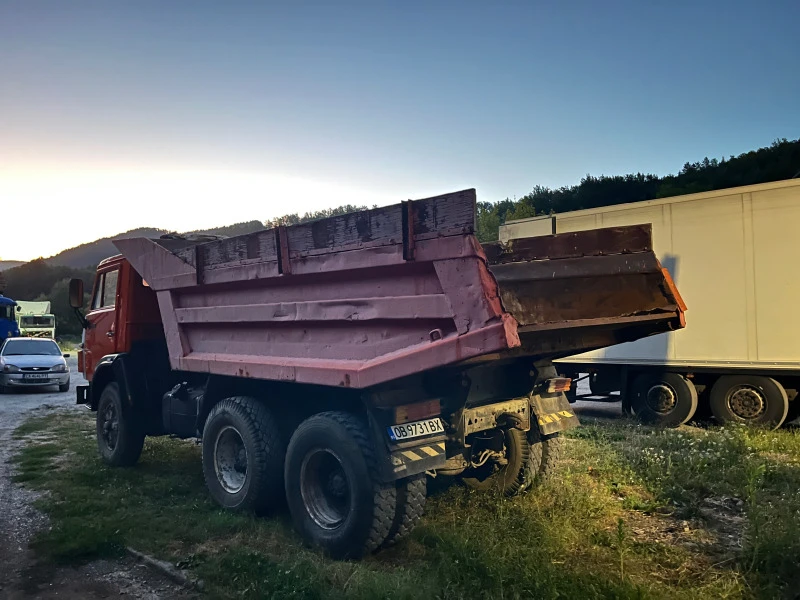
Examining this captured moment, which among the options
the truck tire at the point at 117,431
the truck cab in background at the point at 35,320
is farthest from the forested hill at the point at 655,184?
the truck cab in background at the point at 35,320

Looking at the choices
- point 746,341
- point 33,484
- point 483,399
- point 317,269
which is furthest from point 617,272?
point 33,484

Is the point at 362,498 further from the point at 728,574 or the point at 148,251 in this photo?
the point at 148,251

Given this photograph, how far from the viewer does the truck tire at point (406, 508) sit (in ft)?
14.7

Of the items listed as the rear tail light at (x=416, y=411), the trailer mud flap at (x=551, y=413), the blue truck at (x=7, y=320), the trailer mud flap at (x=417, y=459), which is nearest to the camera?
the trailer mud flap at (x=417, y=459)

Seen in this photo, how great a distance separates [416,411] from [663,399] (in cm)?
711

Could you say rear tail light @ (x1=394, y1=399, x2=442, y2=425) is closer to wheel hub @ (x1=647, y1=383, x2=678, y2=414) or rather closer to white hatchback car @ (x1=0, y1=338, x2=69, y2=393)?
wheel hub @ (x1=647, y1=383, x2=678, y2=414)

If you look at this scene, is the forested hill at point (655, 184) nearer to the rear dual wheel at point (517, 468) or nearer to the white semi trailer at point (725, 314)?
the white semi trailer at point (725, 314)

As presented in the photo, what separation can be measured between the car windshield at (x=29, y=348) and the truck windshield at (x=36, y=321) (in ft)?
66.4

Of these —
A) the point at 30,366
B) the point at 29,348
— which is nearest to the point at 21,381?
the point at 30,366

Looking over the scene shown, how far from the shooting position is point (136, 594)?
4176 millimetres

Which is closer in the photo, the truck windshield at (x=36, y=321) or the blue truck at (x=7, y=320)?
the blue truck at (x=7, y=320)

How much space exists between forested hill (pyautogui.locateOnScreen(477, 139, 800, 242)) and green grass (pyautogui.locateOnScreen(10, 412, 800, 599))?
22.0 m

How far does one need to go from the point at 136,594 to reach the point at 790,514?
4.78 m

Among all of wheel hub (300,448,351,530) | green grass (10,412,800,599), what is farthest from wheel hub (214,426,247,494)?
A: wheel hub (300,448,351,530)
